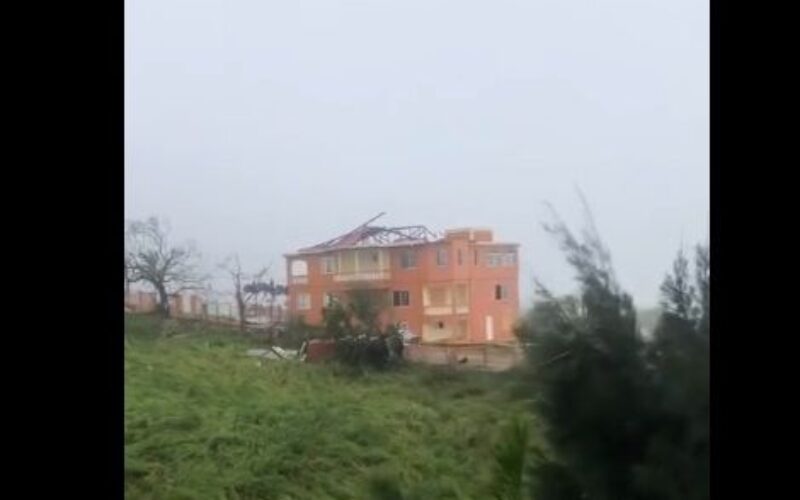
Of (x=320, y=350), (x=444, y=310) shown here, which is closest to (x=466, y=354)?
(x=444, y=310)

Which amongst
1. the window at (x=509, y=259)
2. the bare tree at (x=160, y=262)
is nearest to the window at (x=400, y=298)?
the window at (x=509, y=259)

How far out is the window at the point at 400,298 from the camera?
1017 millimetres

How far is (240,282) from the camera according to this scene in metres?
1.02

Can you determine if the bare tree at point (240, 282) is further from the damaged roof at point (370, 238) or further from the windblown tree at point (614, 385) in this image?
the windblown tree at point (614, 385)

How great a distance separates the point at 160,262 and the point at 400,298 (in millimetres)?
256

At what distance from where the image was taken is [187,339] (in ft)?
3.40

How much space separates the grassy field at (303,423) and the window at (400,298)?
0.23 ft

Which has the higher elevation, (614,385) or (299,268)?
(299,268)

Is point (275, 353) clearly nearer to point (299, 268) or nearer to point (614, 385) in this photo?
point (299, 268)
